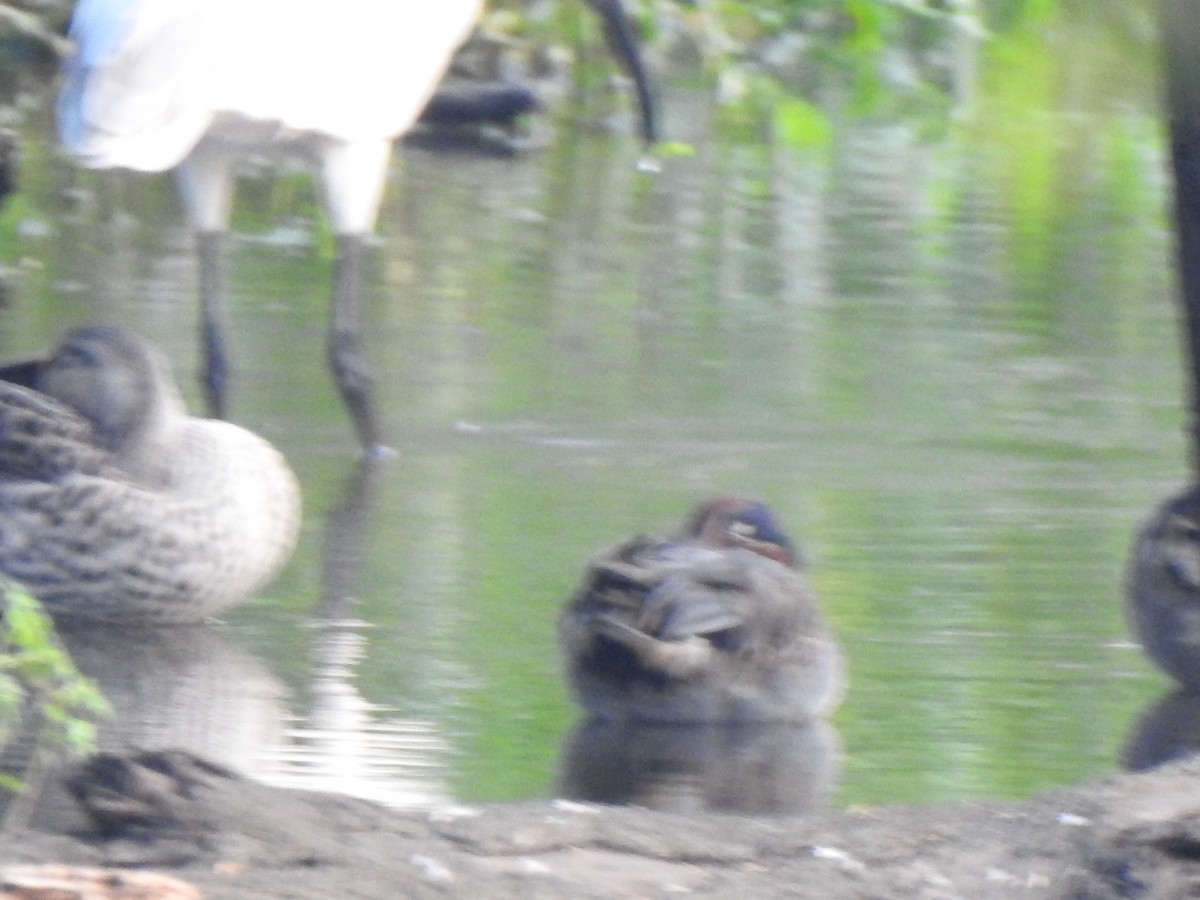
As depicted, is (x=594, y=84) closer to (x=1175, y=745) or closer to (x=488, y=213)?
(x=488, y=213)

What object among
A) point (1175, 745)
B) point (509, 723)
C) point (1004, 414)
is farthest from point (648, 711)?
point (1004, 414)

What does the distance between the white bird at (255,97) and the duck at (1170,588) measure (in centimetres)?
283

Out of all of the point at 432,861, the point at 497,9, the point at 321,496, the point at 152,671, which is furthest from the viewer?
the point at 497,9

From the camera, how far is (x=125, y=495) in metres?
5.57

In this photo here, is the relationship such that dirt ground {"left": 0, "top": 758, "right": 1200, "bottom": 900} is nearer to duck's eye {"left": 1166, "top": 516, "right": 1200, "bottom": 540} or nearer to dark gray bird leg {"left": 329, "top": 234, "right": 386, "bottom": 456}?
duck's eye {"left": 1166, "top": 516, "right": 1200, "bottom": 540}

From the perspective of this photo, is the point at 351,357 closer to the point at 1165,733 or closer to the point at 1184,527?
the point at 1184,527

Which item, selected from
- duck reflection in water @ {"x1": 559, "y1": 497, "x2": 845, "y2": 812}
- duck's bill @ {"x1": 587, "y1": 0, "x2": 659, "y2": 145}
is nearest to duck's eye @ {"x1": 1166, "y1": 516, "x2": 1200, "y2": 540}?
duck reflection in water @ {"x1": 559, "y1": 497, "x2": 845, "y2": 812}

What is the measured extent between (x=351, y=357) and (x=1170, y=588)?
3.00 metres

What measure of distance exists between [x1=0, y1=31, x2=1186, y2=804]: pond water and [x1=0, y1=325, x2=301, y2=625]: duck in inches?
4.8

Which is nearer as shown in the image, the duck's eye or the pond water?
the pond water

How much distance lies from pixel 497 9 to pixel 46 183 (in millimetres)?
3256

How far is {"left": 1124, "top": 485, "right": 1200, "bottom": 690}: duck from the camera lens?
5301 mm

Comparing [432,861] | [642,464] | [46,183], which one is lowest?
[46,183]

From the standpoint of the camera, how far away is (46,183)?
523 inches
